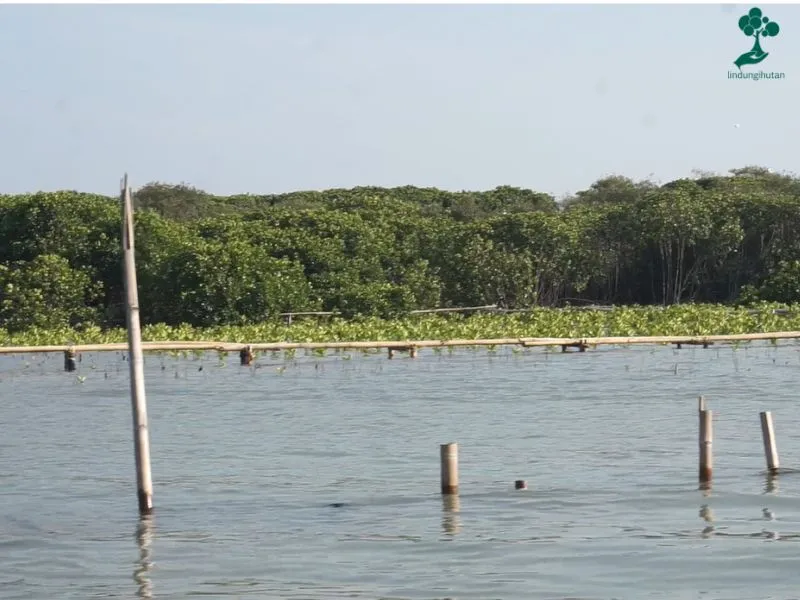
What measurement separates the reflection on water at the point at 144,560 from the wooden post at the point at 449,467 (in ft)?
9.24

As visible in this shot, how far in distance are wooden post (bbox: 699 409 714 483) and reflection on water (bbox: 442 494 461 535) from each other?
2493 millimetres

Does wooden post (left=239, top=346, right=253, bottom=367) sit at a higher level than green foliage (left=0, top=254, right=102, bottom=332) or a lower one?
lower

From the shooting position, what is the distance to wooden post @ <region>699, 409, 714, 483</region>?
13953 millimetres

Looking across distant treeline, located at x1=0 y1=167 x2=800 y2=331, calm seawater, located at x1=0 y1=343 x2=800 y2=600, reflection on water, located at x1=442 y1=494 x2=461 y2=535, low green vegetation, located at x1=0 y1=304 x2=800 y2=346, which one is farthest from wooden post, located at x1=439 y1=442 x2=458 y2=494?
distant treeline, located at x1=0 y1=167 x2=800 y2=331

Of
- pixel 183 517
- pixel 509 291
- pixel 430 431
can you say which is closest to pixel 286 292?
pixel 509 291

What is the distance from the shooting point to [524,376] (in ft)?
93.6

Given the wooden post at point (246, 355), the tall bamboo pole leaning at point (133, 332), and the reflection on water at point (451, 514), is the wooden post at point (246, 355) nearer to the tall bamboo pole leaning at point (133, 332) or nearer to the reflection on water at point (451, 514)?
the reflection on water at point (451, 514)

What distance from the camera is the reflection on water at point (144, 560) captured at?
1144cm

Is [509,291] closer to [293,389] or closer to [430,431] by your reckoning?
[293,389]

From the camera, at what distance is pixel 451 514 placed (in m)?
14.0

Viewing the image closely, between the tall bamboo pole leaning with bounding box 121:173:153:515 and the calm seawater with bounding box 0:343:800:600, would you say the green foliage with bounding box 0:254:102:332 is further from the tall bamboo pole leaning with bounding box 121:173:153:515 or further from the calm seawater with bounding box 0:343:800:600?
the tall bamboo pole leaning with bounding box 121:173:153:515

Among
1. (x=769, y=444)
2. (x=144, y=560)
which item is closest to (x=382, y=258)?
(x=769, y=444)

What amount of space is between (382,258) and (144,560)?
30770mm

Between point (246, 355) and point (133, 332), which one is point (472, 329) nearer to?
point (246, 355)
